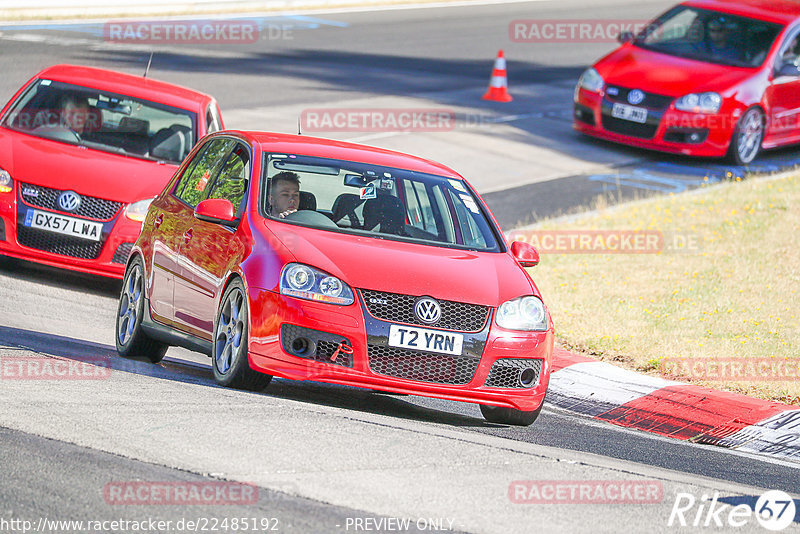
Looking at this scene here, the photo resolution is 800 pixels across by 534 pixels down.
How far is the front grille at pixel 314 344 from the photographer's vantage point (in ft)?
25.0

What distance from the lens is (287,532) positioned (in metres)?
5.40

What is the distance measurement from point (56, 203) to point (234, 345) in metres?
3.92

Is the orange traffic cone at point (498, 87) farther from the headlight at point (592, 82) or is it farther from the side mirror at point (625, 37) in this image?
the headlight at point (592, 82)

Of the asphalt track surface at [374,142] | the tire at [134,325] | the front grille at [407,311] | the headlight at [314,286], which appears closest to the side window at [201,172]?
the tire at [134,325]

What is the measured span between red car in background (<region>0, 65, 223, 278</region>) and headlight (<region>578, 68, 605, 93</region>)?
7.95m

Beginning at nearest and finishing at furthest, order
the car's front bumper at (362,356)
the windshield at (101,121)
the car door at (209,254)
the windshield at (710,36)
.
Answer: the car's front bumper at (362,356) < the car door at (209,254) < the windshield at (101,121) < the windshield at (710,36)

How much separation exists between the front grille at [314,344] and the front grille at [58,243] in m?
4.07

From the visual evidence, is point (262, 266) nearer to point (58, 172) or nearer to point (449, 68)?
point (58, 172)

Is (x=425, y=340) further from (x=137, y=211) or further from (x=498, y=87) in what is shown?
(x=498, y=87)

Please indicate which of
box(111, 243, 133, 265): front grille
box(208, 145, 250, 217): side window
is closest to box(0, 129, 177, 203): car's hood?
box(111, 243, 133, 265): front grille

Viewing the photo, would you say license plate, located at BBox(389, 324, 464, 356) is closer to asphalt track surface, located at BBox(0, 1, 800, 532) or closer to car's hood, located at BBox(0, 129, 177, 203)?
asphalt track surface, located at BBox(0, 1, 800, 532)

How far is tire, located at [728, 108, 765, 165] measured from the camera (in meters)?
19.3

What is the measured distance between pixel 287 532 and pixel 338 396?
3153mm

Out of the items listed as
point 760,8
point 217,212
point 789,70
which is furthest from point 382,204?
point 760,8
